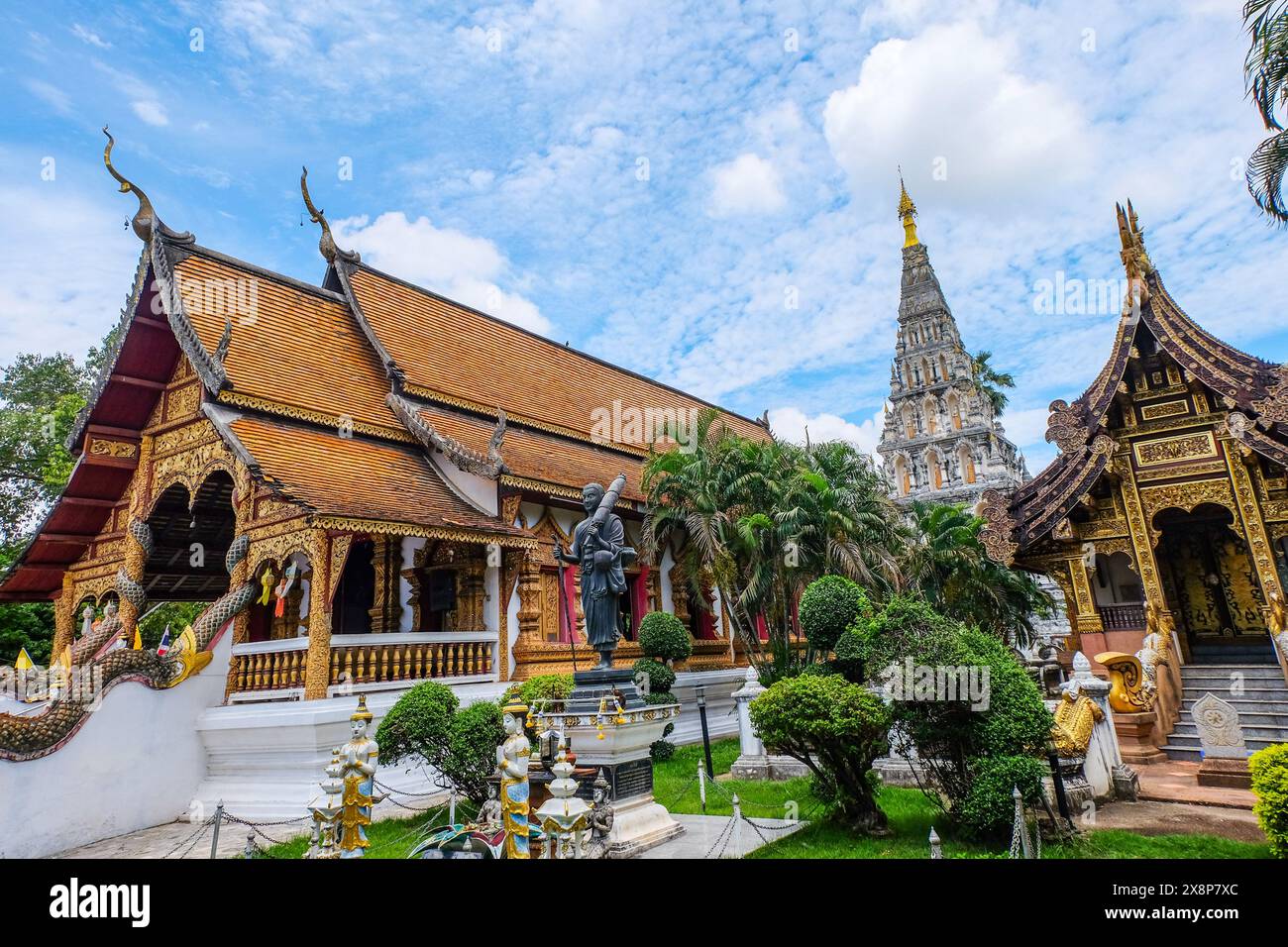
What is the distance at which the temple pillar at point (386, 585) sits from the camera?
12414 mm

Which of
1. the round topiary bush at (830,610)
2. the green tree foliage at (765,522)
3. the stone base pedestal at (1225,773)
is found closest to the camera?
the stone base pedestal at (1225,773)

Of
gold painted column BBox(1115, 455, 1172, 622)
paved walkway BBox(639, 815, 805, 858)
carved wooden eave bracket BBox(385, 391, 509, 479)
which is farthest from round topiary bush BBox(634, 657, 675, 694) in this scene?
gold painted column BBox(1115, 455, 1172, 622)

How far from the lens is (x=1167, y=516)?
12.7 m

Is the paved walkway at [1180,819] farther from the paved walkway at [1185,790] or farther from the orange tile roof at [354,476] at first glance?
the orange tile roof at [354,476]

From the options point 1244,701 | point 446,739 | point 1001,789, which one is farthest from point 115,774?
point 1244,701

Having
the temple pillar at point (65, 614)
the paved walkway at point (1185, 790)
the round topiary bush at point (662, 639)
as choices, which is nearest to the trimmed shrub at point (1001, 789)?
the paved walkway at point (1185, 790)

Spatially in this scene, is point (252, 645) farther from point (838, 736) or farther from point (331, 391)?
point (838, 736)

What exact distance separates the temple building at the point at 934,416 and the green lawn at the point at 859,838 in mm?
27438

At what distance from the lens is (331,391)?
487 inches

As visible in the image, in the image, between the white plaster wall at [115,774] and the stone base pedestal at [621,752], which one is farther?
the white plaster wall at [115,774]

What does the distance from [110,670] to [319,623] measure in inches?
93.5

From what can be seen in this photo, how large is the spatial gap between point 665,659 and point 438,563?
4.36m
